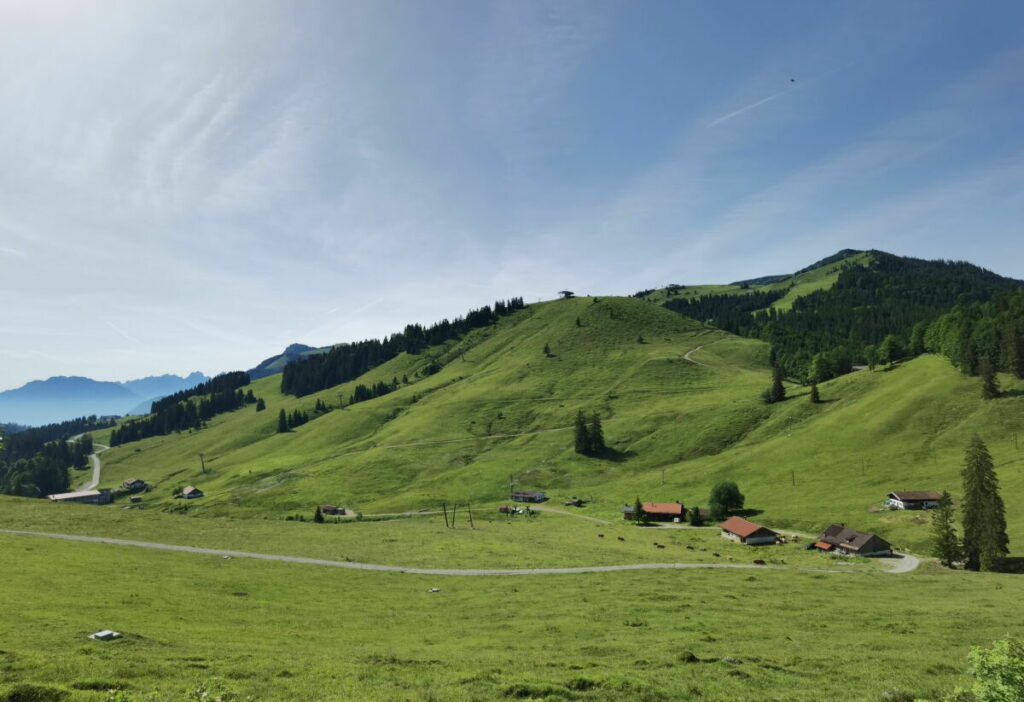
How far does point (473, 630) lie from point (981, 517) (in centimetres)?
8279

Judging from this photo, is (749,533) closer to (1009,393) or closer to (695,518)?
(695,518)

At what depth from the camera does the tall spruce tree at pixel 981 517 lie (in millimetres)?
Result: 74312

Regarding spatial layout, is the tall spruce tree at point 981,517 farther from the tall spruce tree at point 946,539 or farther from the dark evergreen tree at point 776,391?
the dark evergreen tree at point 776,391

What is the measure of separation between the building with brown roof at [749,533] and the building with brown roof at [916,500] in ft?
88.6

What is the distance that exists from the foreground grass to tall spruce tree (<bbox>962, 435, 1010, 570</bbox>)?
13.0 meters

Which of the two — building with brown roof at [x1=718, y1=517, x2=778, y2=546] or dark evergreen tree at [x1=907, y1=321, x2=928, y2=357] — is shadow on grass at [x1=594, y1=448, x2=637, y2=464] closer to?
building with brown roof at [x1=718, y1=517, x2=778, y2=546]

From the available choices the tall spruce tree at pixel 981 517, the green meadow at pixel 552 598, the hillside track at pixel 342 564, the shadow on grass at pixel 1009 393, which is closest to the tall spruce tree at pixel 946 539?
the tall spruce tree at pixel 981 517

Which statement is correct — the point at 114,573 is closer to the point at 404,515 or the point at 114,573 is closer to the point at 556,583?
the point at 556,583

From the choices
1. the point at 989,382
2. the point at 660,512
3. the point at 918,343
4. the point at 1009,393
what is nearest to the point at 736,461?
the point at 660,512

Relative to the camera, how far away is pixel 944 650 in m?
35.8

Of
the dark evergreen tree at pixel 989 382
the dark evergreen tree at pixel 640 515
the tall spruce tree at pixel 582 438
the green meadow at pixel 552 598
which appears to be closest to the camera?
the green meadow at pixel 552 598

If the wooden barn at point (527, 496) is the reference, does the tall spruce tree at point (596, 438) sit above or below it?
above

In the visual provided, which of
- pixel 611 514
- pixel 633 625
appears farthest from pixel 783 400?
pixel 633 625

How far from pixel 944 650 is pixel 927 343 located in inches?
7438
